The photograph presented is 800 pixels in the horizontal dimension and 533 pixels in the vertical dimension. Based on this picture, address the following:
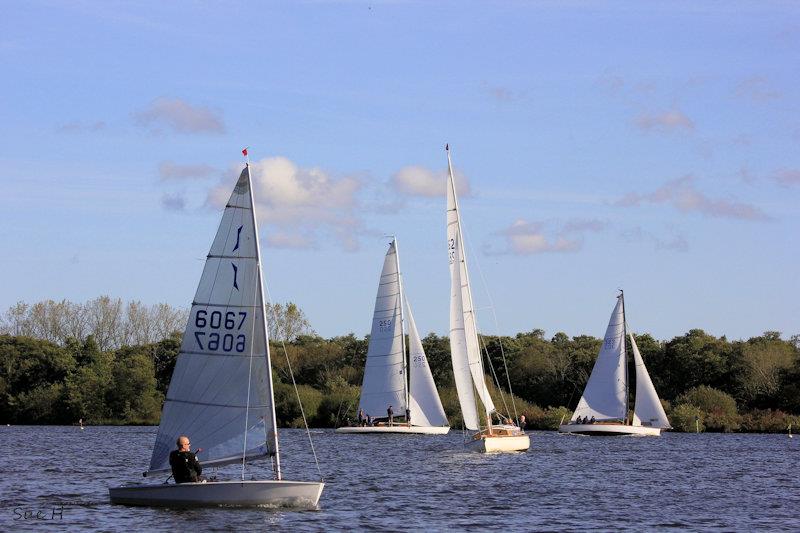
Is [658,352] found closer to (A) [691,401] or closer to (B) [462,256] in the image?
(A) [691,401]

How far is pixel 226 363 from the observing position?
97.9 feet

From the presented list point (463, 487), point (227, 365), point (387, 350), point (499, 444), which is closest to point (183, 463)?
point (227, 365)

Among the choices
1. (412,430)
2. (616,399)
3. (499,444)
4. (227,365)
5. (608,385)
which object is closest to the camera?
(227,365)

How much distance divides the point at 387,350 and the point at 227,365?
143 ft

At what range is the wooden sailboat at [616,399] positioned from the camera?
7344 cm

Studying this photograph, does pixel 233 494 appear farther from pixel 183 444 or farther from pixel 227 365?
pixel 227 365

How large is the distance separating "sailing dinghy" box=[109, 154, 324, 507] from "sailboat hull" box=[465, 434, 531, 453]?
2393cm

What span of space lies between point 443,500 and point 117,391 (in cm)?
7124

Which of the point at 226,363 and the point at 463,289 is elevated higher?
the point at 463,289

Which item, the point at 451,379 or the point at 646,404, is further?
the point at 451,379

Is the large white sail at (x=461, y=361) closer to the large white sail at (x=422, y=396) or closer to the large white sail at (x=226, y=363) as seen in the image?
the large white sail at (x=422, y=396)

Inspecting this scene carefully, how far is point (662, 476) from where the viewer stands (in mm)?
43844

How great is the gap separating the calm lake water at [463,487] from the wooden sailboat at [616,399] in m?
9.07

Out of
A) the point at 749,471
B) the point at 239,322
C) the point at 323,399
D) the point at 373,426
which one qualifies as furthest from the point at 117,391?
the point at 239,322
